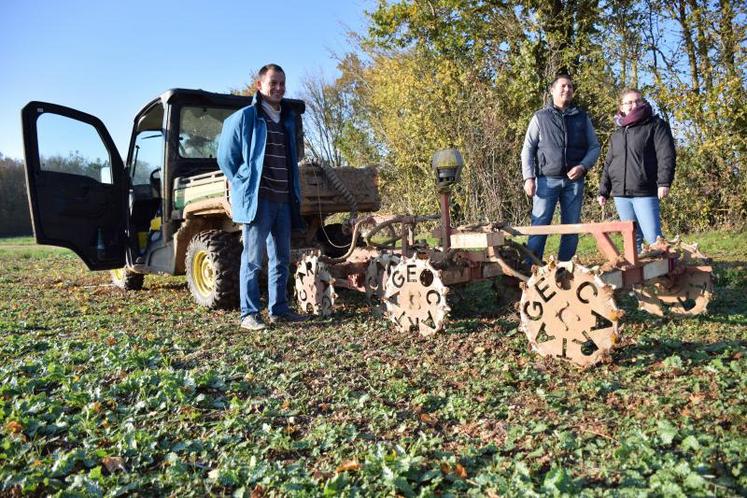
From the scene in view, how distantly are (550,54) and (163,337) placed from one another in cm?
962

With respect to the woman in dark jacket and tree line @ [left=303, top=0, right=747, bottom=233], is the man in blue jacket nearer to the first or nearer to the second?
the woman in dark jacket

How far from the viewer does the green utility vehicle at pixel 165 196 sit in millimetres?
5926

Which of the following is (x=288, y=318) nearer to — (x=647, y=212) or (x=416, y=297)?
(x=416, y=297)

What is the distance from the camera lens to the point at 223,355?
4035mm

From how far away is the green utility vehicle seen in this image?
5.93 m

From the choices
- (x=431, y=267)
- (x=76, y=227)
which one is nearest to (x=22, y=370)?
(x=431, y=267)

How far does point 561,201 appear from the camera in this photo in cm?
536

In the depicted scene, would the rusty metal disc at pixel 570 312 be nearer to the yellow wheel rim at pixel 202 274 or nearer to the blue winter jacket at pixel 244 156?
the blue winter jacket at pixel 244 156

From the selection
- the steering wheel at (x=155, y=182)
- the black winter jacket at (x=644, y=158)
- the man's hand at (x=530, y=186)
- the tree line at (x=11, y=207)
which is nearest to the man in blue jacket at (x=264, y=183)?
the man's hand at (x=530, y=186)

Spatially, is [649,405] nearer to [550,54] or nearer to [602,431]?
[602,431]

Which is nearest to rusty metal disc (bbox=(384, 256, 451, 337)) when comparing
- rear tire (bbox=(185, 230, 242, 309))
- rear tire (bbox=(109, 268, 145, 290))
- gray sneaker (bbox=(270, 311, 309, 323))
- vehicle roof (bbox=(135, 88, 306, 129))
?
gray sneaker (bbox=(270, 311, 309, 323))

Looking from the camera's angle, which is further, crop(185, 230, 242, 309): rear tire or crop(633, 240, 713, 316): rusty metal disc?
crop(185, 230, 242, 309): rear tire

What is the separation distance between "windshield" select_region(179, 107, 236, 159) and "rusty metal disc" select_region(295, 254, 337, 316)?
2.39m

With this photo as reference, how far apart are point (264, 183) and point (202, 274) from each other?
180 cm
